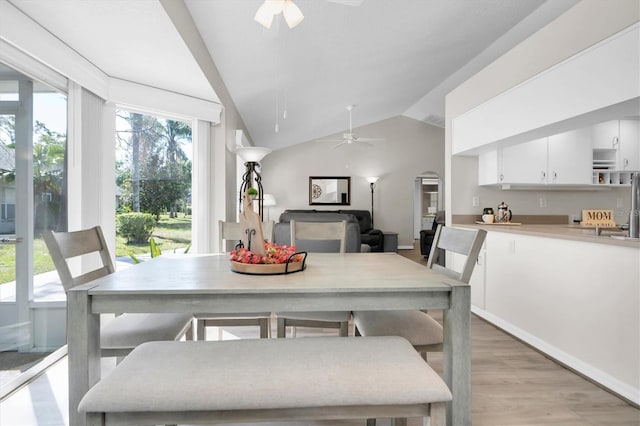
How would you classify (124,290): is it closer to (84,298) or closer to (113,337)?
(84,298)

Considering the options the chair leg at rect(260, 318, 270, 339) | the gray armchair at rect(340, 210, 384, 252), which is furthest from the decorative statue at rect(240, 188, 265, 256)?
the gray armchair at rect(340, 210, 384, 252)

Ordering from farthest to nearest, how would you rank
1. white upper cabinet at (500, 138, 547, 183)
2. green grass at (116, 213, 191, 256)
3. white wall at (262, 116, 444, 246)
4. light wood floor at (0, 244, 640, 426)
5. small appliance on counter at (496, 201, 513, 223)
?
1. white wall at (262, 116, 444, 246)
2. small appliance on counter at (496, 201, 513, 223)
3. white upper cabinet at (500, 138, 547, 183)
4. green grass at (116, 213, 191, 256)
5. light wood floor at (0, 244, 640, 426)

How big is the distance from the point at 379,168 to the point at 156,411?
8.17 metres

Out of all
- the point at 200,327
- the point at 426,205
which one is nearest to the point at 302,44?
the point at 200,327

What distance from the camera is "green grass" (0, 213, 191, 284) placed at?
2.00 metres

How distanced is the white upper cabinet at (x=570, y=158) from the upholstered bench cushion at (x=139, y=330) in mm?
3763

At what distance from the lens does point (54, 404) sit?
5.91 feet

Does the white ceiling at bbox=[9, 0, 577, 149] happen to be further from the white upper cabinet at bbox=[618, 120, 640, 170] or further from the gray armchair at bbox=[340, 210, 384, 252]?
the gray armchair at bbox=[340, 210, 384, 252]

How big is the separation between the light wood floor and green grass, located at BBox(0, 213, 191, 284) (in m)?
0.65

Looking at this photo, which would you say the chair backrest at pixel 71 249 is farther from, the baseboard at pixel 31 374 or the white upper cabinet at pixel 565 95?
the white upper cabinet at pixel 565 95

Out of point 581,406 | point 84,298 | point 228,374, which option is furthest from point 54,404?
point 581,406

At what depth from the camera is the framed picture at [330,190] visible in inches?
340

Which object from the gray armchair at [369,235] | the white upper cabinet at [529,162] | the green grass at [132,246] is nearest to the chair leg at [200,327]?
the green grass at [132,246]

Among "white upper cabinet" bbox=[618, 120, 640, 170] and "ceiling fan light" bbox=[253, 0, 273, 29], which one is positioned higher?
"ceiling fan light" bbox=[253, 0, 273, 29]
